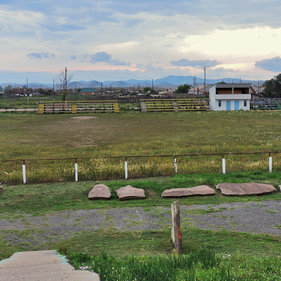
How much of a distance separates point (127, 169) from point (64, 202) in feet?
14.3

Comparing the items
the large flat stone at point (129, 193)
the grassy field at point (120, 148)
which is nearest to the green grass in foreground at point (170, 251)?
the large flat stone at point (129, 193)

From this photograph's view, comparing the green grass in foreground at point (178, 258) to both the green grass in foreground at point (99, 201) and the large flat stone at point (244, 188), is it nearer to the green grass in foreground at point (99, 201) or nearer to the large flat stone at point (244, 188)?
the green grass in foreground at point (99, 201)

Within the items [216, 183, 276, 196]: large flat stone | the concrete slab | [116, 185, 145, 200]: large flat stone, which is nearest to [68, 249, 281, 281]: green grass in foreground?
the concrete slab

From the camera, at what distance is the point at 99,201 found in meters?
12.2

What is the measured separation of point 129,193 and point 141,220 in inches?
90.9

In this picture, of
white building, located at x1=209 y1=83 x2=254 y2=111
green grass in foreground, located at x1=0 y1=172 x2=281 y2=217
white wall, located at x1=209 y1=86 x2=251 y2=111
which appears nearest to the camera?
green grass in foreground, located at x1=0 y1=172 x2=281 y2=217

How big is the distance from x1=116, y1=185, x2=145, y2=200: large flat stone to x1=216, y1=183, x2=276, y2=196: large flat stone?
277 centimetres

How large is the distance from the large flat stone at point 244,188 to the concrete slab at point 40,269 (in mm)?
6984

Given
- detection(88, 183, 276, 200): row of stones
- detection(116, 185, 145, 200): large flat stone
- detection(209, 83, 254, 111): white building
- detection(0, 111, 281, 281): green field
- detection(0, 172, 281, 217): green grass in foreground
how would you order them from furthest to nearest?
detection(209, 83, 254, 111): white building
detection(88, 183, 276, 200): row of stones
detection(116, 185, 145, 200): large flat stone
detection(0, 172, 281, 217): green grass in foreground
detection(0, 111, 281, 281): green field

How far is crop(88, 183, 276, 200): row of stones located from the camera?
1247 cm

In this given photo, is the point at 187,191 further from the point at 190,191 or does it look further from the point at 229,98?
the point at 229,98

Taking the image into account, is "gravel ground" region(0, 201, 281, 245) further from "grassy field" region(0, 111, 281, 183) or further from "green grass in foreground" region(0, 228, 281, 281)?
"grassy field" region(0, 111, 281, 183)

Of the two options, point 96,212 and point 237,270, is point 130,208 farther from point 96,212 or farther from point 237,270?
point 237,270

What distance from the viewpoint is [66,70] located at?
10412 cm
